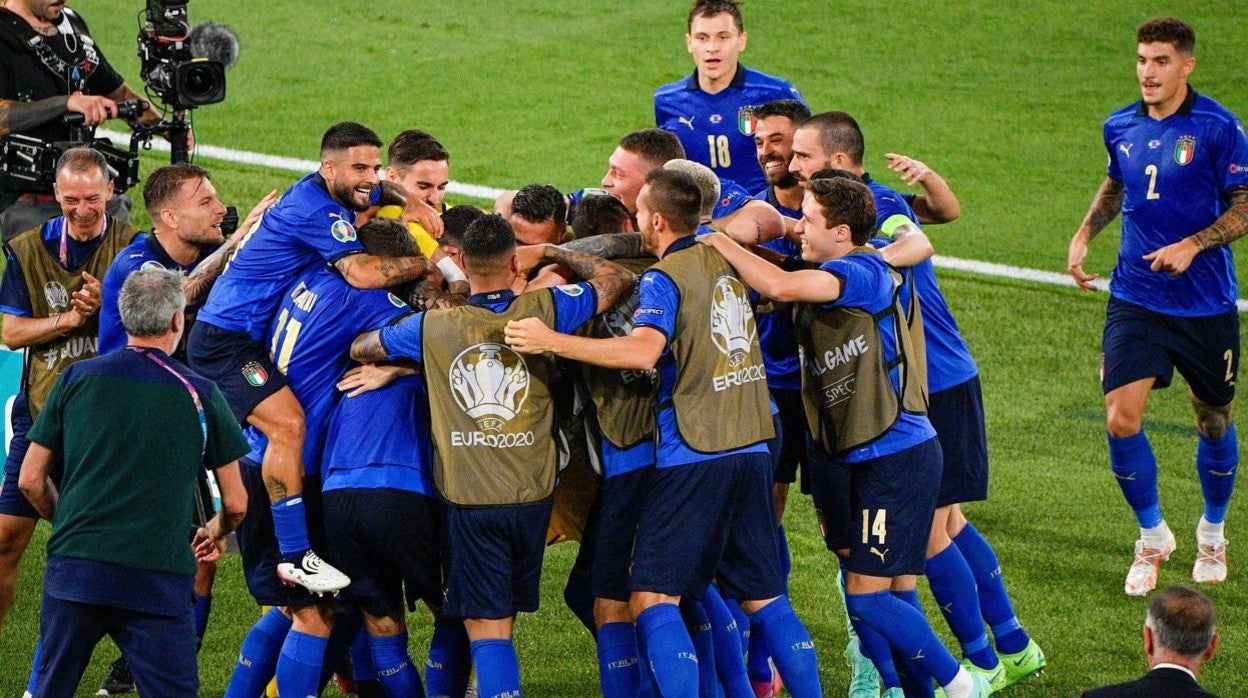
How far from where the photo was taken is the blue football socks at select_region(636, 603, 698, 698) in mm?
6426

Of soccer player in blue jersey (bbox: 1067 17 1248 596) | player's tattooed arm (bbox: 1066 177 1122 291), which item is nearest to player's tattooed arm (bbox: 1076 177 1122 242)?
player's tattooed arm (bbox: 1066 177 1122 291)

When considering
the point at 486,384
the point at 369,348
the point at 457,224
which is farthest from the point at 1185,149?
the point at 369,348

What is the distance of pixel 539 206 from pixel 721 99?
2.32 metres

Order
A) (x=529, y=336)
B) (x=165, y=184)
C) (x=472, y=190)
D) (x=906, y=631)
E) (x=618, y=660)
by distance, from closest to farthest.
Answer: (x=529, y=336) < (x=618, y=660) < (x=906, y=631) < (x=165, y=184) < (x=472, y=190)

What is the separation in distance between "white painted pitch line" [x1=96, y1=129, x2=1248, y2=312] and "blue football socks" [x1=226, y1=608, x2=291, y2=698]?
8.26 metres

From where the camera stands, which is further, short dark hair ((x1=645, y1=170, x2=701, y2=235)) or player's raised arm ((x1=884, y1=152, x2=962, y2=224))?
player's raised arm ((x1=884, y1=152, x2=962, y2=224))

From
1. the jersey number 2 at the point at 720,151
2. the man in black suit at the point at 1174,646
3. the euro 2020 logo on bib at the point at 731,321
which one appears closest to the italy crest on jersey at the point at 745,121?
the jersey number 2 at the point at 720,151

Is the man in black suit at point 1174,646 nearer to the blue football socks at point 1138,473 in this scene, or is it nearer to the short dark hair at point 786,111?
the short dark hair at point 786,111

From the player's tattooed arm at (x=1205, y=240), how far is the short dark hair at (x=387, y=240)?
3.89 meters

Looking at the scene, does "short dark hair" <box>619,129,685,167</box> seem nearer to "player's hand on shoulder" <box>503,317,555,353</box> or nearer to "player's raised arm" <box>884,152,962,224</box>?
"player's raised arm" <box>884,152,962,224</box>

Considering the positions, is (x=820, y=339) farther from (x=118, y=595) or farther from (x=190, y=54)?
(x=190, y=54)

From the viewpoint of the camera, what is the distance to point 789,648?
6.63 meters

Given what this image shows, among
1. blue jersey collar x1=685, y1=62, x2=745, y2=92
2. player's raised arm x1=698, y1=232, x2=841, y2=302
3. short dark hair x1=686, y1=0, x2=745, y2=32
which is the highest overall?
short dark hair x1=686, y1=0, x2=745, y2=32

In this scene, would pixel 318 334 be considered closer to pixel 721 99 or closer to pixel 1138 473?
pixel 721 99
